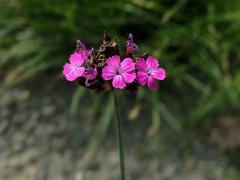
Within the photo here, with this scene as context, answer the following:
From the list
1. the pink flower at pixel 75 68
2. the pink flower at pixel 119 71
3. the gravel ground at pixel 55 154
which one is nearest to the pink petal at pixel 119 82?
the pink flower at pixel 119 71

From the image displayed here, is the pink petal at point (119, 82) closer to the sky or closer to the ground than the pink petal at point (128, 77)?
closer to the ground

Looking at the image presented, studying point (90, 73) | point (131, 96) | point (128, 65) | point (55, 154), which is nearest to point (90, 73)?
point (90, 73)

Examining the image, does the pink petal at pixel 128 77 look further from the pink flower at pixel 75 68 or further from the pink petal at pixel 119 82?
the pink flower at pixel 75 68

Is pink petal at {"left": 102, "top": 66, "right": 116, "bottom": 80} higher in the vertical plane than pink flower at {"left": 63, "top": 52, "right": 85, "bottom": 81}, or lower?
lower

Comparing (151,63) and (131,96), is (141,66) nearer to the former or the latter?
(151,63)

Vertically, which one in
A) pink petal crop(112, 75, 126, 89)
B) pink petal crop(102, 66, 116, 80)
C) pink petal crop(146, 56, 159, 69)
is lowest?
pink petal crop(112, 75, 126, 89)

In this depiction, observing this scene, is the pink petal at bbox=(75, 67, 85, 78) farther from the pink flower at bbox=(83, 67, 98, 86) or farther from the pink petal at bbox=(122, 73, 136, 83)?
the pink petal at bbox=(122, 73, 136, 83)

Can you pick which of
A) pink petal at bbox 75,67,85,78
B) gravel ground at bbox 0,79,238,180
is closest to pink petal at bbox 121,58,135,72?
pink petal at bbox 75,67,85,78
